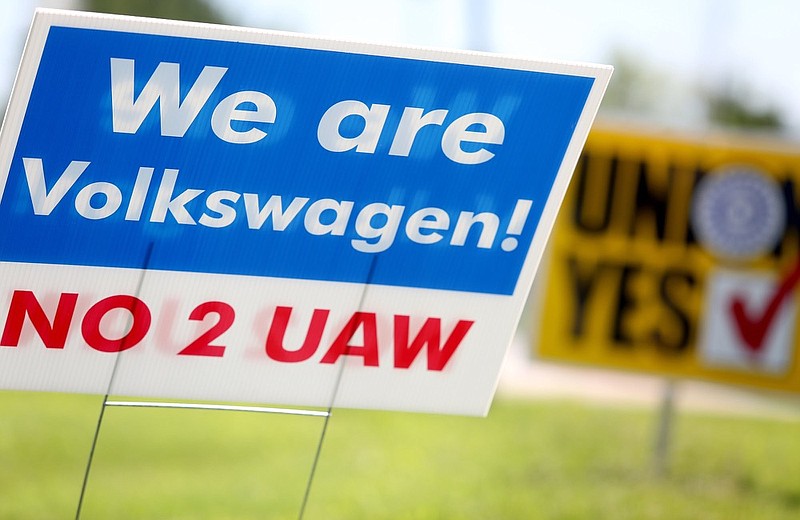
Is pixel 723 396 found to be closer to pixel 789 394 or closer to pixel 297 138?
pixel 789 394

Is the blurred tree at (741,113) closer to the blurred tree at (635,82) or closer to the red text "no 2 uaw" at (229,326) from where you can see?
the blurred tree at (635,82)

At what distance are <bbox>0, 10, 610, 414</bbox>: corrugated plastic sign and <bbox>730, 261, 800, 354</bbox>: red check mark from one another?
657 cm

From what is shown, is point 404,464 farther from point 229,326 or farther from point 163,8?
point 163,8

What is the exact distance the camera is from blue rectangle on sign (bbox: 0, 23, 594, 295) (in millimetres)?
2955

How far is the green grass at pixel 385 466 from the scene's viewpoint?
25.8 feet

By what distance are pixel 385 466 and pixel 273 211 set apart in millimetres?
6640

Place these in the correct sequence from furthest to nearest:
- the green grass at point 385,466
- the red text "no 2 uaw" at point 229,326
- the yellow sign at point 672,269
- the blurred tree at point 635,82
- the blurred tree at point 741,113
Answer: the blurred tree at point 635,82, the blurred tree at point 741,113, the yellow sign at point 672,269, the green grass at point 385,466, the red text "no 2 uaw" at point 229,326

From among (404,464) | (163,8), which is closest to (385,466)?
(404,464)

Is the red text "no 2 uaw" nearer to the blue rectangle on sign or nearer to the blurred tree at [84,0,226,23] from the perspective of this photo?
the blue rectangle on sign

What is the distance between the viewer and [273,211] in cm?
315

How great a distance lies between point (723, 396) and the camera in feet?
57.5

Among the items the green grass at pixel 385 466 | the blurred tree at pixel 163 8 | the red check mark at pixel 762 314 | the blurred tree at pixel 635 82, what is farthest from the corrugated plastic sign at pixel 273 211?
the blurred tree at pixel 635 82

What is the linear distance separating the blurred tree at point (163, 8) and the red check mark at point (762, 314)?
35.1 feet

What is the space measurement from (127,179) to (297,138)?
1.46 feet
